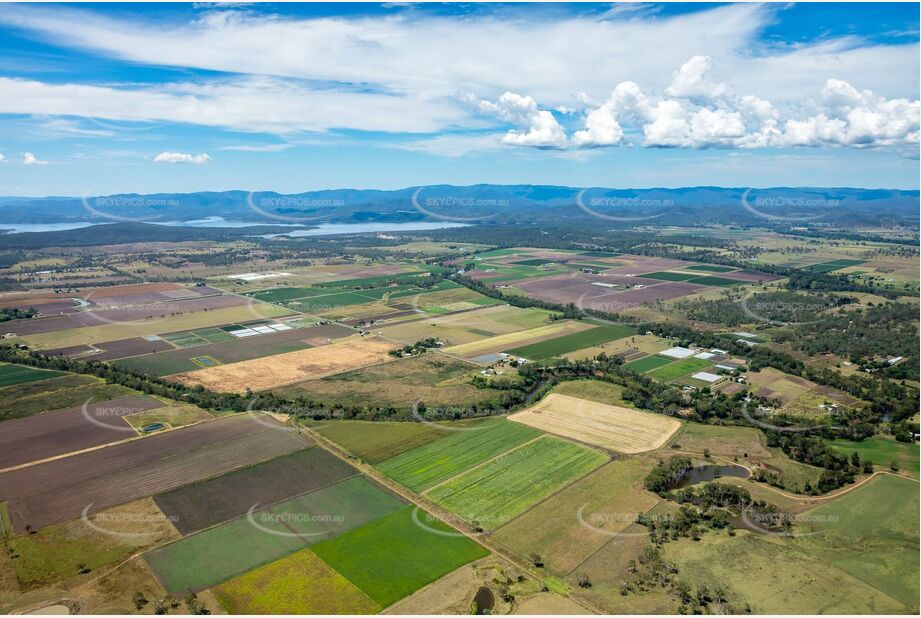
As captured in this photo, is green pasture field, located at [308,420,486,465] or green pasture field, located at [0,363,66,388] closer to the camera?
green pasture field, located at [308,420,486,465]

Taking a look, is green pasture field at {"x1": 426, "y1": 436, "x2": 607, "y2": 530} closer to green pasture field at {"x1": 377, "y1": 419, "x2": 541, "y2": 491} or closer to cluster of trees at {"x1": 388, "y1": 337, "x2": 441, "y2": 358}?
green pasture field at {"x1": 377, "y1": 419, "x2": 541, "y2": 491}

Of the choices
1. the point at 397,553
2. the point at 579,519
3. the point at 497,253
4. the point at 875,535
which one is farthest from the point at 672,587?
the point at 497,253

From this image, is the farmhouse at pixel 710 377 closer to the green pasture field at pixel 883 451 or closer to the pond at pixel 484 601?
the green pasture field at pixel 883 451

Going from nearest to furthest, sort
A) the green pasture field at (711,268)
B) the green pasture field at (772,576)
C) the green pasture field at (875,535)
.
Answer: the green pasture field at (772,576)
the green pasture field at (875,535)
the green pasture field at (711,268)

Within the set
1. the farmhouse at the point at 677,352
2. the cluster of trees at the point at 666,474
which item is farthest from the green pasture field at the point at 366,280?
the cluster of trees at the point at 666,474

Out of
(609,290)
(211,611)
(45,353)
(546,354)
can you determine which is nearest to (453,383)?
(546,354)

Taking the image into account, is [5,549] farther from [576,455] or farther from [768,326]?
[768,326]

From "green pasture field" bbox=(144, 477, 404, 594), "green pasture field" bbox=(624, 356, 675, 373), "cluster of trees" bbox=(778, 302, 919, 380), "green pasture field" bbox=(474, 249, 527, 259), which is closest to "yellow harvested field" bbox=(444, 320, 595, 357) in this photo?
"green pasture field" bbox=(624, 356, 675, 373)
